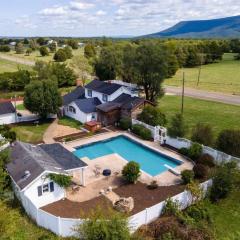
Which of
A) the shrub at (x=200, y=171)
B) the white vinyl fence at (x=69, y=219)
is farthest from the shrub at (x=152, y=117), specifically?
the white vinyl fence at (x=69, y=219)

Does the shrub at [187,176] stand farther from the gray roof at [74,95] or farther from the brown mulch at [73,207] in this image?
the gray roof at [74,95]

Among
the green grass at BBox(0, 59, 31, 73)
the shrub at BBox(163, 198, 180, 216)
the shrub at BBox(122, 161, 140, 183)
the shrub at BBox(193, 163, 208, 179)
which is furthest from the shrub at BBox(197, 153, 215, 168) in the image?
the green grass at BBox(0, 59, 31, 73)

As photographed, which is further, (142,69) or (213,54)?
(213,54)

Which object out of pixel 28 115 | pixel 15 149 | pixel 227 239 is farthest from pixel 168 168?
pixel 28 115

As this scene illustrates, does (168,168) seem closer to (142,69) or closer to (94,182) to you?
(94,182)

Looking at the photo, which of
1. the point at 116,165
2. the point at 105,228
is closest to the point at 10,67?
the point at 116,165

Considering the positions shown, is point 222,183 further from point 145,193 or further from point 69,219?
point 69,219
